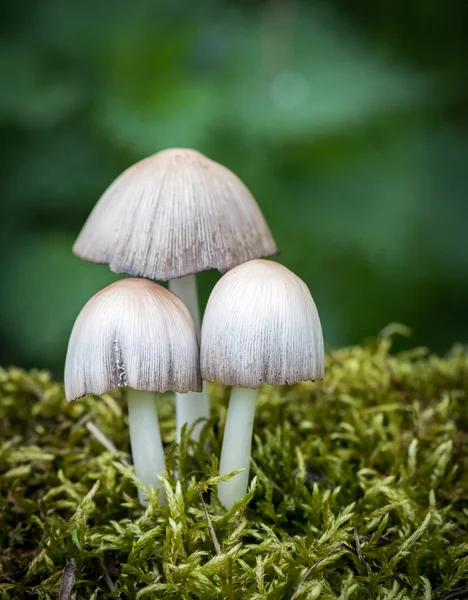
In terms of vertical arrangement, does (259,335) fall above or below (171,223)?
below

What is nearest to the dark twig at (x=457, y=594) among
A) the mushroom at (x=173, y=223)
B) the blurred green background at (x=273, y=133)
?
the mushroom at (x=173, y=223)

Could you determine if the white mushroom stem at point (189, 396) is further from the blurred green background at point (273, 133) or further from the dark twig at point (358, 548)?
the blurred green background at point (273, 133)

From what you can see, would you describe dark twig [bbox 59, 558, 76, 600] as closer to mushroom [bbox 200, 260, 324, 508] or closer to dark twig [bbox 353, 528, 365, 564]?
mushroom [bbox 200, 260, 324, 508]

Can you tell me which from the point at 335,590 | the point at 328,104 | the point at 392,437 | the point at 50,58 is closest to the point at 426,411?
the point at 392,437

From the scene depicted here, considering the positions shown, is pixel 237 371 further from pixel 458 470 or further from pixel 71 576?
pixel 458 470

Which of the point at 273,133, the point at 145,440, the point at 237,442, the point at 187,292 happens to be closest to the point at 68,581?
the point at 145,440

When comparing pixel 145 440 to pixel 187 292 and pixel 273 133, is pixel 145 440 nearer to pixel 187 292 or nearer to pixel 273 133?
pixel 187 292

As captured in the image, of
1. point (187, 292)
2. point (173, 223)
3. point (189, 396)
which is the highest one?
point (173, 223)
